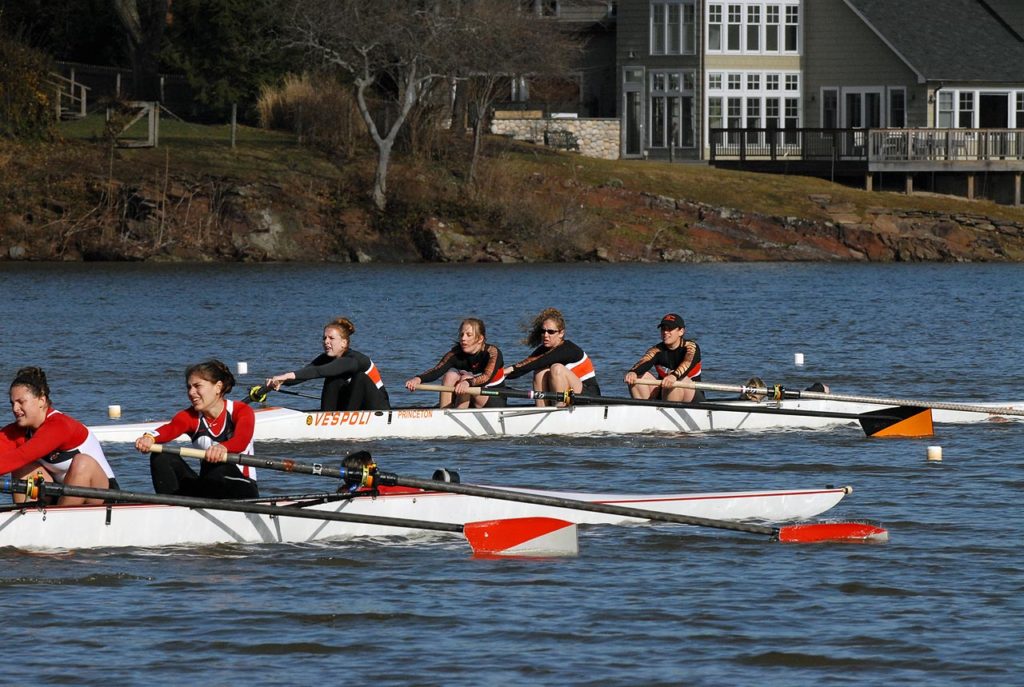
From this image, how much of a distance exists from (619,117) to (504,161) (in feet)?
40.4

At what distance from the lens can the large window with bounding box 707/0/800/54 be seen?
218 feet

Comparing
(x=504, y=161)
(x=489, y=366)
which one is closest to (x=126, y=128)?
(x=504, y=161)

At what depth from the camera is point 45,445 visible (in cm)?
1241

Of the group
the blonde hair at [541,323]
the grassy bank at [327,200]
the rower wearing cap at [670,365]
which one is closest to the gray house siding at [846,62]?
the grassy bank at [327,200]

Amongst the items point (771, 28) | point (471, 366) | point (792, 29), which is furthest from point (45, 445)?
point (792, 29)

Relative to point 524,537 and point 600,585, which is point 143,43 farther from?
point 600,585

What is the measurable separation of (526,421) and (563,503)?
21.8 ft

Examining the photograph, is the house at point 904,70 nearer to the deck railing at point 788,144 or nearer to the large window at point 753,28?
the large window at point 753,28

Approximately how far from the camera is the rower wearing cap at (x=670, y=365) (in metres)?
19.9

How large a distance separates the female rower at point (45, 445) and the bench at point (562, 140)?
4994 cm

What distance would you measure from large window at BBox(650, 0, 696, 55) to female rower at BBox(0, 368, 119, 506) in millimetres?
55409

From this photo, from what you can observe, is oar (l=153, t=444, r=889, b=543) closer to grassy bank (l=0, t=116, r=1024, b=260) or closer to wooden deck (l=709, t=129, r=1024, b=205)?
grassy bank (l=0, t=116, r=1024, b=260)

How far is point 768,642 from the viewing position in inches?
434

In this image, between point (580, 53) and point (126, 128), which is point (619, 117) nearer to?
point (580, 53)
